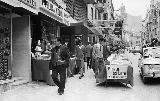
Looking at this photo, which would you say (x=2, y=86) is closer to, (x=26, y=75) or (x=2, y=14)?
(x=26, y=75)

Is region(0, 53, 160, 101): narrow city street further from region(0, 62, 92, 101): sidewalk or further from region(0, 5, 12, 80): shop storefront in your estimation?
region(0, 5, 12, 80): shop storefront

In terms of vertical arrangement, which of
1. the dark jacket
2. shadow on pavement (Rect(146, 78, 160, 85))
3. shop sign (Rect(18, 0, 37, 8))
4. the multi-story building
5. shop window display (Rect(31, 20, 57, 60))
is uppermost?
the multi-story building

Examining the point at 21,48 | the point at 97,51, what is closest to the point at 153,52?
the point at 97,51

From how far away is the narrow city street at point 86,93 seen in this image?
8.84m

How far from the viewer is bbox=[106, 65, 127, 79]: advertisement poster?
35.1 ft

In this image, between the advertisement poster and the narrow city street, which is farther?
the advertisement poster

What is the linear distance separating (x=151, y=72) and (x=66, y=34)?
1133cm

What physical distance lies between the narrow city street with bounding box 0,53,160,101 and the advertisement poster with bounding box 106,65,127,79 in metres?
0.43

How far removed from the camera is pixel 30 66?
11.9 metres

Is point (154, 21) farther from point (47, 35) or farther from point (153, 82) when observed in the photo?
point (153, 82)

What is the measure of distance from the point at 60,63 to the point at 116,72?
7.70 ft

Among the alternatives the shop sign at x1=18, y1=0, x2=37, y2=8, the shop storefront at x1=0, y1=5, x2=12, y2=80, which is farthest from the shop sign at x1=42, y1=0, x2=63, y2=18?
the shop storefront at x1=0, y1=5, x2=12, y2=80

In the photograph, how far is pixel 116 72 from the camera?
1073cm

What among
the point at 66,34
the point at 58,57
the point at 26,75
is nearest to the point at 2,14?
the point at 26,75
